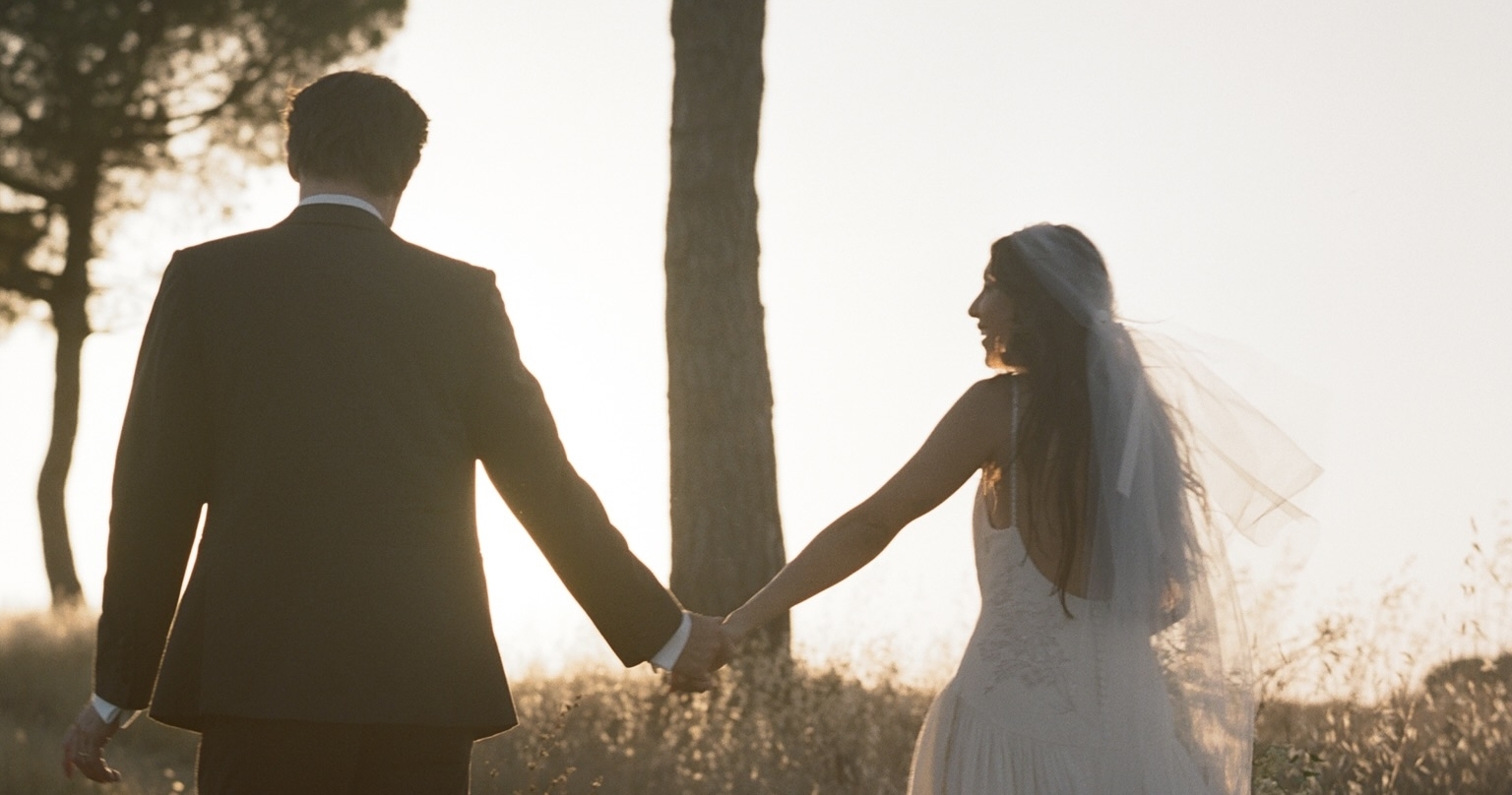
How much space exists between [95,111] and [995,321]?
530 inches

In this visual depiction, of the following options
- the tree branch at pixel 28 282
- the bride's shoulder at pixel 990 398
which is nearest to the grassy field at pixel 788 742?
the bride's shoulder at pixel 990 398

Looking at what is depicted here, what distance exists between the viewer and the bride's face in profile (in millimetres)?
3828

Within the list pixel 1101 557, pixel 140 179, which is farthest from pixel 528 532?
pixel 140 179

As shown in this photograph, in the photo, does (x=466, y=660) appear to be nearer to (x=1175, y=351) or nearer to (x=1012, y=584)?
(x=1012, y=584)

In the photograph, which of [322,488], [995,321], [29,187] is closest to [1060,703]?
[995,321]

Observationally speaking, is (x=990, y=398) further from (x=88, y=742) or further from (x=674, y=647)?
(x=88, y=742)

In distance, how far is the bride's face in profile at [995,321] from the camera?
3828 millimetres

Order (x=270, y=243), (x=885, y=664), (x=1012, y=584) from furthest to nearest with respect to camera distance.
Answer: (x=885, y=664), (x=1012, y=584), (x=270, y=243)

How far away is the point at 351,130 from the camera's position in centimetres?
352

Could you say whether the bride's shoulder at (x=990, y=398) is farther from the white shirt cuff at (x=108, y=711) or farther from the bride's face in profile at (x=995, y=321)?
the white shirt cuff at (x=108, y=711)

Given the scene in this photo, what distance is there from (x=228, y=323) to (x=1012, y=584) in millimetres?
1692

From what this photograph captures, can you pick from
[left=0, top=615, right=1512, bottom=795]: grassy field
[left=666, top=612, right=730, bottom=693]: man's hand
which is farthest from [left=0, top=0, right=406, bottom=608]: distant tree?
[left=666, top=612, right=730, bottom=693]: man's hand

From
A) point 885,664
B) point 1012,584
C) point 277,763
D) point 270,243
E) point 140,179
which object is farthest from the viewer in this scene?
point 140,179

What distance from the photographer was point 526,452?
3.57 metres
